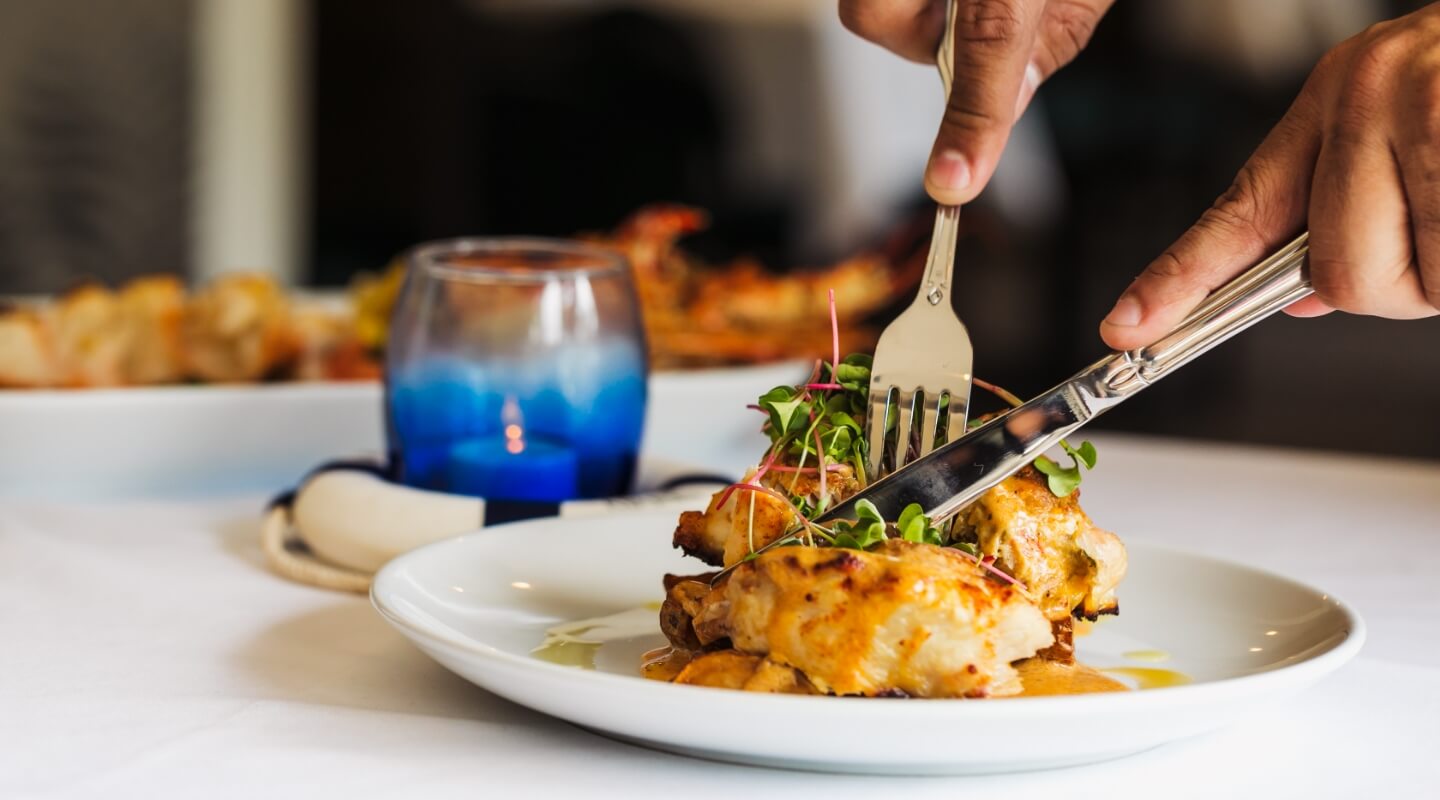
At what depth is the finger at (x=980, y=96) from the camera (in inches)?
48.9

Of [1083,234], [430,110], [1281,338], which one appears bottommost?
[1281,338]

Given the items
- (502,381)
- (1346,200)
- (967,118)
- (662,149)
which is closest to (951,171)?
(967,118)

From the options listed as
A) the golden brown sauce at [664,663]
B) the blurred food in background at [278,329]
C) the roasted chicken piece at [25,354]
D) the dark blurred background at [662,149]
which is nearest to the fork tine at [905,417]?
the golden brown sauce at [664,663]

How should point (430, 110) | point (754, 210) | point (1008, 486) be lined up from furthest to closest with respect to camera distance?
point (430, 110), point (754, 210), point (1008, 486)

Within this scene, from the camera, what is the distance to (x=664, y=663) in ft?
3.61

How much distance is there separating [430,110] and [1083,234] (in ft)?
11.0

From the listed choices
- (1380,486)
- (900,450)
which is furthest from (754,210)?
(900,450)

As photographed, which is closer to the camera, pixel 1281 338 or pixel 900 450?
pixel 900 450

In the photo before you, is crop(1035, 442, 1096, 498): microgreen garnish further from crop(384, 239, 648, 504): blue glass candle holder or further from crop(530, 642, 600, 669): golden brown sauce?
crop(384, 239, 648, 504): blue glass candle holder

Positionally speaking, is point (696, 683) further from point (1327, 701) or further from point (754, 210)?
point (754, 210)

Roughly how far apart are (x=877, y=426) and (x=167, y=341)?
4.67 feet

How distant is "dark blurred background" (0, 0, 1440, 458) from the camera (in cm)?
630

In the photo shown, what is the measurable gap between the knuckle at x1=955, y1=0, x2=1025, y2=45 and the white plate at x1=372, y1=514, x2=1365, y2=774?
20.4 inches

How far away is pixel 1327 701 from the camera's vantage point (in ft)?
3.88
